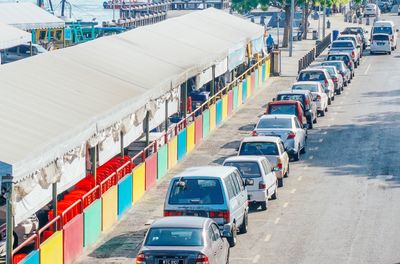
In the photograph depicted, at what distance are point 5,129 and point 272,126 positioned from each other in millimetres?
19097

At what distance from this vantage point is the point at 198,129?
1987 inches

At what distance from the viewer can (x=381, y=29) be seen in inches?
3853

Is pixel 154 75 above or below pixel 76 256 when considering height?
above

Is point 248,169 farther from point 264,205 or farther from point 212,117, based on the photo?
point 212,117

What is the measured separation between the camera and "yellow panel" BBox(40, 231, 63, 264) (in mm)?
28002

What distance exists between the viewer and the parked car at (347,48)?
82.6 metres

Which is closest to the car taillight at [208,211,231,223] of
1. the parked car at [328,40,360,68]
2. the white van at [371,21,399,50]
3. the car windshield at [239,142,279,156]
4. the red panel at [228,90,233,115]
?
the car windshield at [239,142,279,156]

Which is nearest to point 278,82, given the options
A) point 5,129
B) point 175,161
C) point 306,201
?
point 175,161

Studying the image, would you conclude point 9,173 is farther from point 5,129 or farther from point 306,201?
point 306,201

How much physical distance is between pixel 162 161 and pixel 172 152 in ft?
6.20

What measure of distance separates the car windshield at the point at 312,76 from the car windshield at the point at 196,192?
31607 mm

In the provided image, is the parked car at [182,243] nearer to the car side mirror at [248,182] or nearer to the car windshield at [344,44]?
the car side mirror at [248,182]

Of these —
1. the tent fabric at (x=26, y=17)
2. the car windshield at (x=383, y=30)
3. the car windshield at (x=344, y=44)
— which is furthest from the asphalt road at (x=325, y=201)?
the car windshield at (x=383, y=30)

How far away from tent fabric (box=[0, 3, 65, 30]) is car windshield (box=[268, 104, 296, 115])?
1460 inches
